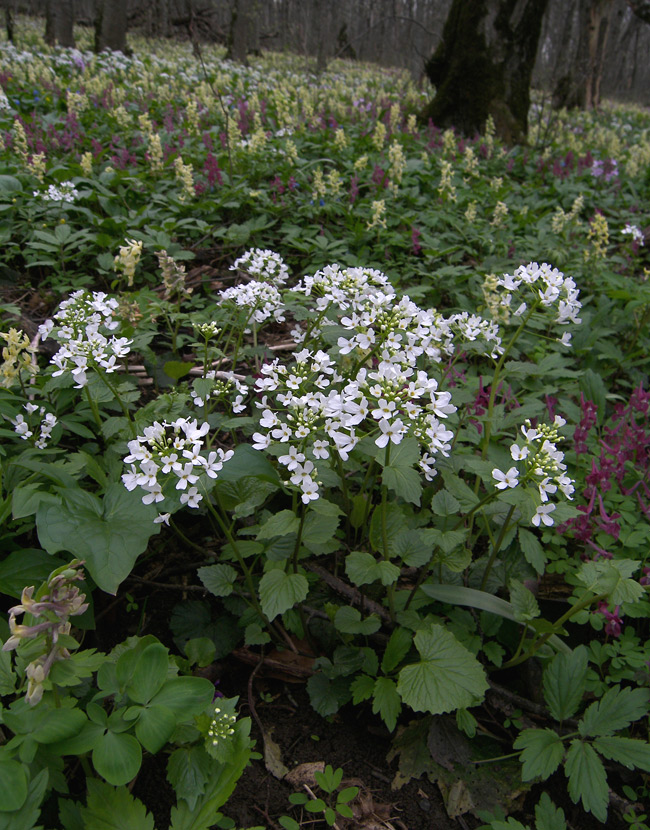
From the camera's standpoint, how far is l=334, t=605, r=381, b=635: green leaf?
1819 mm

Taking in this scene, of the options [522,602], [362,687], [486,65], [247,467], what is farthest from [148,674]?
[486,65]

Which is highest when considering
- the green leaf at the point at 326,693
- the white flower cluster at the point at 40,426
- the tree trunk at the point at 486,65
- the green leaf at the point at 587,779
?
the tree trunk at the point at 486,65

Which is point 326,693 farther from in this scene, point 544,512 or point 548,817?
point 544,512

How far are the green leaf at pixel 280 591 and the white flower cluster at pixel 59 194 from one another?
3.54m

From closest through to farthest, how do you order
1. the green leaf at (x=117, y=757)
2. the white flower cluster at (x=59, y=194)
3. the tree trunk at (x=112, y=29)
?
the green leaf at (x=117, y=757), the white flower cluster at (x=59, y=194), the tree trunk at (x=112, y=29)

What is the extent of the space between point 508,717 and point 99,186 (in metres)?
4.67

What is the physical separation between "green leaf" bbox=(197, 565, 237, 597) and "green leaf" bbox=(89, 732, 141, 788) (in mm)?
575

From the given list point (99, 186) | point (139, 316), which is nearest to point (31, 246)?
point (99, 186)

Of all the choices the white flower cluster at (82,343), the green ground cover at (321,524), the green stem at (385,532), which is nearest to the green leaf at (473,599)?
the green ground cover at (321,524)

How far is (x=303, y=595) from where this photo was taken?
164 cm

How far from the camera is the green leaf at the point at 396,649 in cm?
181

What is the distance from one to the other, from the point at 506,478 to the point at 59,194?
153 inches

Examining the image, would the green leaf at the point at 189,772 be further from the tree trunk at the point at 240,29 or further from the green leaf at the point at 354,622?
the tree trunk at the point at 240,29

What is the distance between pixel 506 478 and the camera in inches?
65.7
